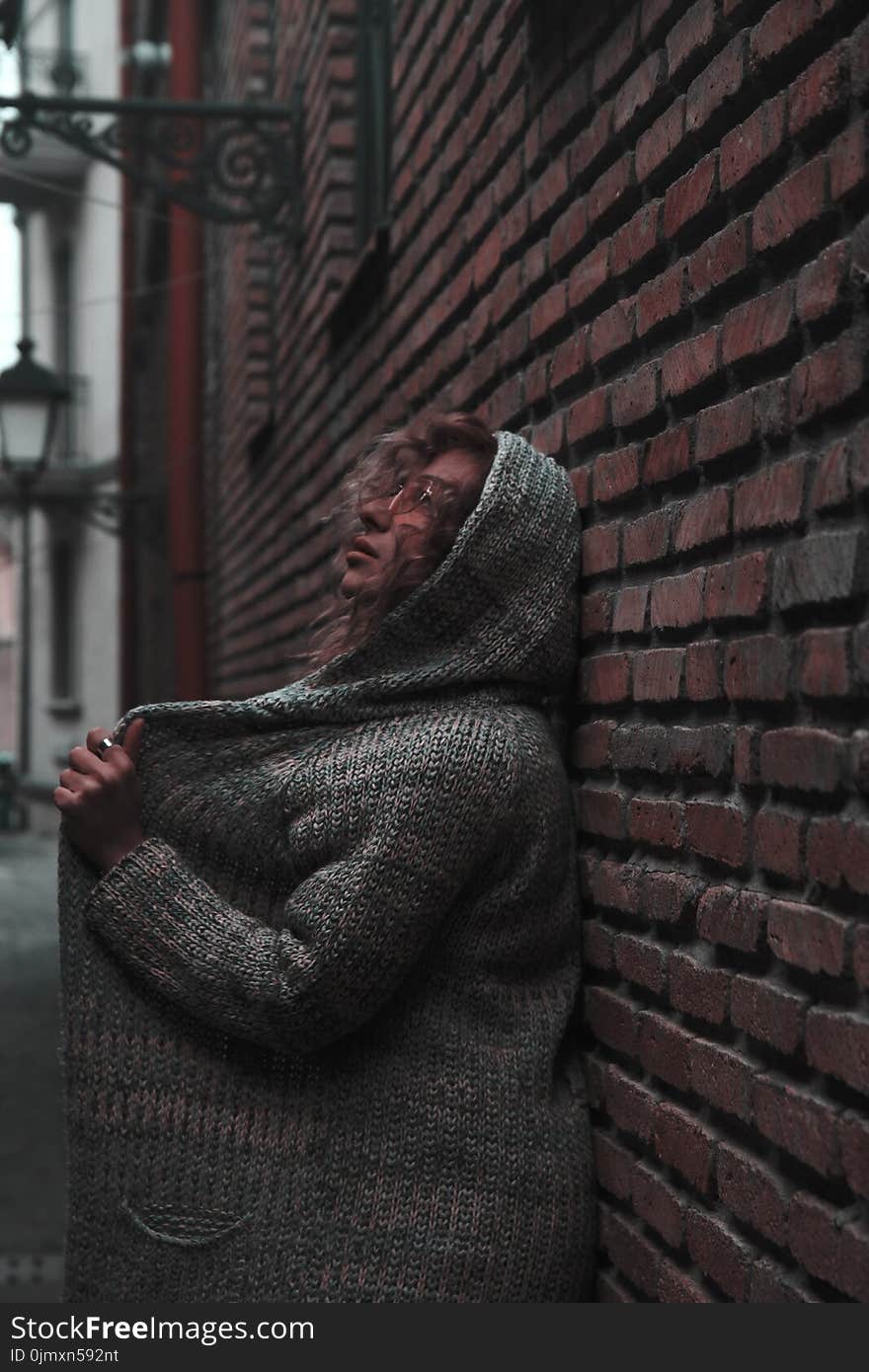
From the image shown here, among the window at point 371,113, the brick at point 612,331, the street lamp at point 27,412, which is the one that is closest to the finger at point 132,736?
the brick at point 612,331

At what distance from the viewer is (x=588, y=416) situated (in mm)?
2562

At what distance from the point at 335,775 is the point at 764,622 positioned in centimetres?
63

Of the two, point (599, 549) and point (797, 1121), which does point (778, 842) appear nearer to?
point (797, 1121)

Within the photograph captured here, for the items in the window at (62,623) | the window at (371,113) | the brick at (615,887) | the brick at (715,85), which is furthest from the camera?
the window at (62,623)

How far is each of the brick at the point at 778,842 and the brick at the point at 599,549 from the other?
0.63m

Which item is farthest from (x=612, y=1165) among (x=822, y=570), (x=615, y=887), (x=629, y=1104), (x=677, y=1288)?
(x=822, y=570)

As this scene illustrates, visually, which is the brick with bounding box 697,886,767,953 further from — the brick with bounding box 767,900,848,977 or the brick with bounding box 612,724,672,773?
the brick with bounding box 612,724,672,773

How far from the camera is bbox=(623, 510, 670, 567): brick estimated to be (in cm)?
224

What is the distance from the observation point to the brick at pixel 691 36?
2.10 meters

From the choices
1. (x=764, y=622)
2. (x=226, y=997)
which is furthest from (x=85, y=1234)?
(x=764, y=622)

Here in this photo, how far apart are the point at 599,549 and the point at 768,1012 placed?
84 cm

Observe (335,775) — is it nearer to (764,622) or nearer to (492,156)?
(764,622)

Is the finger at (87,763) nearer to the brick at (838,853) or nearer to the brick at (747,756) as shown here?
the brick at (747,756)

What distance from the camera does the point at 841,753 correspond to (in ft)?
5.56
